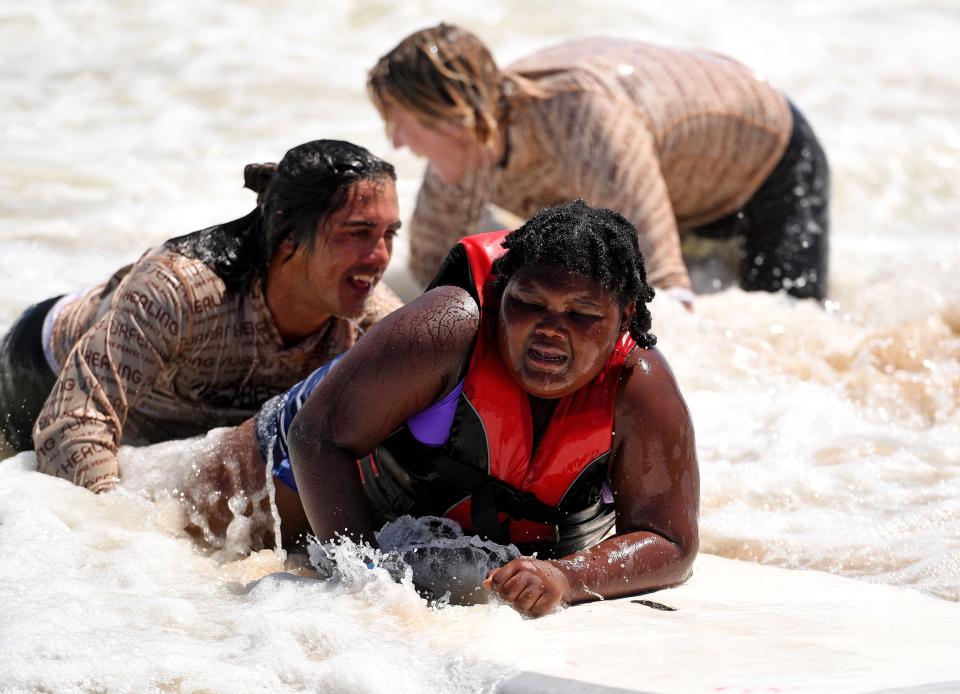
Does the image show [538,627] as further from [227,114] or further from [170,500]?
[227,114]

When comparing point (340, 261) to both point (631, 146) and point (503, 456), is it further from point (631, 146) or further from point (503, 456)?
point (631, 146)

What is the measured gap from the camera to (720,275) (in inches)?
256

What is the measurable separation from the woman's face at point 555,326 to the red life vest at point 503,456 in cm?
9

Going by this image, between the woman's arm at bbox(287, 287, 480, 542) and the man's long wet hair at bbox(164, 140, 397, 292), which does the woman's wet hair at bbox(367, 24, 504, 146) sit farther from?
the woman's arm at bbox(287, 287, 480, 542)

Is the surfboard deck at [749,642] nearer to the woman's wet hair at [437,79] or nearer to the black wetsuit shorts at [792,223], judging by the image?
the woman's wet hair at [437,79]

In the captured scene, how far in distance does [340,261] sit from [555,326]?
113 centimetres

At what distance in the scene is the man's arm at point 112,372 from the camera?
12.5ft

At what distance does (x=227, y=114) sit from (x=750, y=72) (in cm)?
378

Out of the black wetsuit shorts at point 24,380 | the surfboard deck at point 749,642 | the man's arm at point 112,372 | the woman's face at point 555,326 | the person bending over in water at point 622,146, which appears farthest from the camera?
the person bending over in water at point 622,146

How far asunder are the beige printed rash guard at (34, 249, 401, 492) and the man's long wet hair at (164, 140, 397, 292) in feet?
0.18

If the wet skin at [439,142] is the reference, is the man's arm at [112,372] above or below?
below

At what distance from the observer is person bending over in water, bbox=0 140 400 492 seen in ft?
12.7

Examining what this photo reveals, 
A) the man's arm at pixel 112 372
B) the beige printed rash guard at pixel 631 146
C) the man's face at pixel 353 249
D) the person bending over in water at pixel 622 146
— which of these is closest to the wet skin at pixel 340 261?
the man's face at pixel 353 249

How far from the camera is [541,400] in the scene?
3152mm
